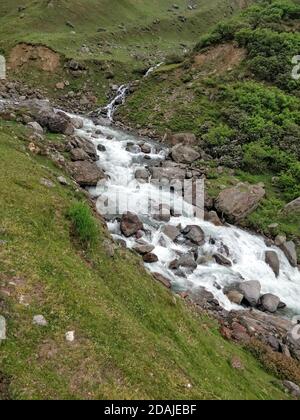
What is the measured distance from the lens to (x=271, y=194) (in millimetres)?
39750

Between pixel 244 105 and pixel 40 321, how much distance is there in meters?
41.5

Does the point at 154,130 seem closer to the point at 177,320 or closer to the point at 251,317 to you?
the point at 251,317

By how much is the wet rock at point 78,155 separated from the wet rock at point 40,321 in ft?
77.2

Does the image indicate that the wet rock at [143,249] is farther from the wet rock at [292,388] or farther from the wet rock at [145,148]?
the wet rock at [145,148]

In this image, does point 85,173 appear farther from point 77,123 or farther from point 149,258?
point 77,123

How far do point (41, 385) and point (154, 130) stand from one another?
41283 mm

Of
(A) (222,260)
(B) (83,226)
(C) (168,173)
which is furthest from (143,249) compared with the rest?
(C) (168,173)

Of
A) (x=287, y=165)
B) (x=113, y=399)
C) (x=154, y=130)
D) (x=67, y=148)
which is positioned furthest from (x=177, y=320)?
(x=154, y=130)

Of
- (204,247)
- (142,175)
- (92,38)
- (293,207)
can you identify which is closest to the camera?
(204,247)

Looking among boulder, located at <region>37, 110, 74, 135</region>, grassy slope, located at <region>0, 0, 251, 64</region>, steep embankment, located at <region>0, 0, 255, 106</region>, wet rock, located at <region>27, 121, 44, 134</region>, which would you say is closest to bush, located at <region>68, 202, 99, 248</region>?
wet rock, located at <region>27, 121, 44, 134</region>

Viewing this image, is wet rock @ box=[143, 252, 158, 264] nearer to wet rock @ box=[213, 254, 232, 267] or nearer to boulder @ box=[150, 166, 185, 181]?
wet rock @ box=[213, 254, 232, 267]

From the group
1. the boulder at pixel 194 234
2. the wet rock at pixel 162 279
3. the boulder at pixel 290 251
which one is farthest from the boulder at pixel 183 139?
the wet rock at pixel 162 279

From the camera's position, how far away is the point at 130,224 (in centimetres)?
3009

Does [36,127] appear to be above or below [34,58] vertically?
below
